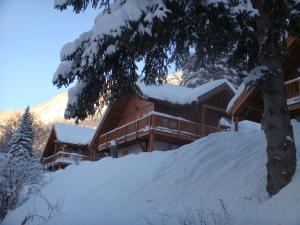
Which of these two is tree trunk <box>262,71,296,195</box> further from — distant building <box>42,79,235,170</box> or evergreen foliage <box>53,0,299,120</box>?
distant building <box>42,79,235,170</box>

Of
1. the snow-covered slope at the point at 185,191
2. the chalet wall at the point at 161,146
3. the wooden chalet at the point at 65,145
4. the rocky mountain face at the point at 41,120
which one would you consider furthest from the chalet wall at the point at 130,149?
the rocky mountain face at the point at 41,120

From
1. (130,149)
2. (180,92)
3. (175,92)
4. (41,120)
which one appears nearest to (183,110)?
(180,92)

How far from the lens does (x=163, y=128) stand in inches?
922

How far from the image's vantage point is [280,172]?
790cm

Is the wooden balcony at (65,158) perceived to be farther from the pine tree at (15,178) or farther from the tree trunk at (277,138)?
the tree trunk at (277,138)

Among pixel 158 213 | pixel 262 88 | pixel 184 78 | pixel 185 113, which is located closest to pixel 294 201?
pixel 262 88

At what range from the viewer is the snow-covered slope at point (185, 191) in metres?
7.75

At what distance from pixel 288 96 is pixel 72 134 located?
93.5ft

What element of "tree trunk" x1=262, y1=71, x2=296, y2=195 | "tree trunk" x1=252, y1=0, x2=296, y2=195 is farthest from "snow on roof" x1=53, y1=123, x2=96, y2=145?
"tree trunk" x1=262, y1=71, x2=296, y2=195

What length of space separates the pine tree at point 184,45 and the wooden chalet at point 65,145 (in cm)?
2907

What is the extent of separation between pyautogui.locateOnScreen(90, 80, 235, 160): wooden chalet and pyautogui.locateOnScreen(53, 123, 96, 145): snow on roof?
10.6 m

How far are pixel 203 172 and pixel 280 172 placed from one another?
3239mm

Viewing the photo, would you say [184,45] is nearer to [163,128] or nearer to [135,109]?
[163,128]

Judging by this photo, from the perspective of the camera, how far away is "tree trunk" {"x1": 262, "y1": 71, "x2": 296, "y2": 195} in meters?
7.93
